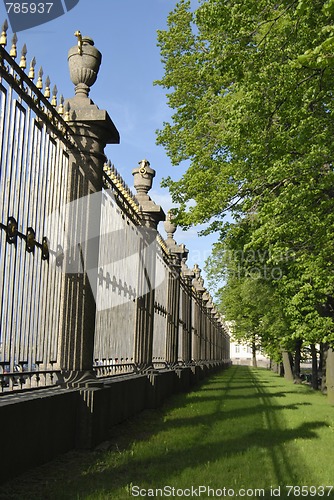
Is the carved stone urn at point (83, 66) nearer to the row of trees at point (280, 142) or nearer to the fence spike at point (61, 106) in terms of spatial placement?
the fence spike at point (61, 106)

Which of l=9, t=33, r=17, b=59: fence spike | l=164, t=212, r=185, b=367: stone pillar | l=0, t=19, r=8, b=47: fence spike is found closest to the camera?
l=0, t=19, r=8, b=47: fence spike

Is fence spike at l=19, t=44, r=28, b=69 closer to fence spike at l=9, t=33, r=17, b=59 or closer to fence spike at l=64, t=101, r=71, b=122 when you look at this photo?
fence spike at l=9, t=33, r=17, b=59

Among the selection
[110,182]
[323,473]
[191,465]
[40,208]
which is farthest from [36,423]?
[110,182]

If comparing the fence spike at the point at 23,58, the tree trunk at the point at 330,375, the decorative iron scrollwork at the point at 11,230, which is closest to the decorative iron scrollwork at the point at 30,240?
the decorative iron scrollwork at the point at 11,230

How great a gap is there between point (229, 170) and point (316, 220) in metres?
6.02

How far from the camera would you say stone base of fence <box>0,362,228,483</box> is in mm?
5113

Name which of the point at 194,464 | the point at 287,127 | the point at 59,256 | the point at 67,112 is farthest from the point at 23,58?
the point at 287,127

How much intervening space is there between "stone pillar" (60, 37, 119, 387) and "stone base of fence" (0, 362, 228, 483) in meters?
0.40

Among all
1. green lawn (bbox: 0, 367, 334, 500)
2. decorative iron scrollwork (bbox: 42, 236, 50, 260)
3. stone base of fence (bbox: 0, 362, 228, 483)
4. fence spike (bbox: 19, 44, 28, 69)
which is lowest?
green lawn (bbox: 0, 367, 334, 500)

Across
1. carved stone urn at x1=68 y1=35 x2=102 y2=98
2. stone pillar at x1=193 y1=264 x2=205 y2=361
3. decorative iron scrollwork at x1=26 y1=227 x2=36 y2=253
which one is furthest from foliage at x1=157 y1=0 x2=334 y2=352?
stone pillar at x1=193 y1=264 x2=205 y2=361

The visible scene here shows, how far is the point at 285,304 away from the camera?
17547 mm

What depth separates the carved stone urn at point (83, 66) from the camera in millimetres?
8031

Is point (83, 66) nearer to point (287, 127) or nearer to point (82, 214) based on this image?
point (82, 214)

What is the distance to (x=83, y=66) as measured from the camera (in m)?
8.05
